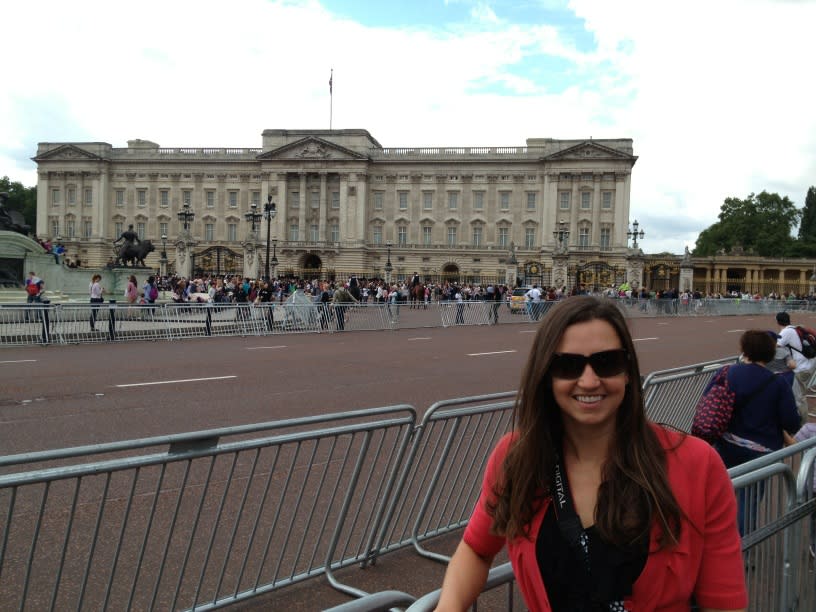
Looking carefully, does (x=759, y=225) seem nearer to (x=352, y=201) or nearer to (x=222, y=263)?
(x=352, y=201)

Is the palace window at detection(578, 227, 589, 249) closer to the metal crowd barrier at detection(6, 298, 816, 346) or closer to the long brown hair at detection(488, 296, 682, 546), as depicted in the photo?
the metal crowd barrier at detection(6, 298, 816, 346)

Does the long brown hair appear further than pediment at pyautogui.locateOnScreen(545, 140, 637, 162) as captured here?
No

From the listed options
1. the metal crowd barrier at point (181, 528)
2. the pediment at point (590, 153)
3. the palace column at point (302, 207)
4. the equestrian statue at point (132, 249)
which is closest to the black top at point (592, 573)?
the metal crowd barrier at point (181, 528)

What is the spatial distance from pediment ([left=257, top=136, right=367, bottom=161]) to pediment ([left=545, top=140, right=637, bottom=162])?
23.0 m

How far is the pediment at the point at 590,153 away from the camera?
80.6 m

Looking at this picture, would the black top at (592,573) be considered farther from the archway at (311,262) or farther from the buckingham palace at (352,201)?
the archway at (311,262)

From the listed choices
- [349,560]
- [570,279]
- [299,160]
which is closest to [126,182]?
[299,160]

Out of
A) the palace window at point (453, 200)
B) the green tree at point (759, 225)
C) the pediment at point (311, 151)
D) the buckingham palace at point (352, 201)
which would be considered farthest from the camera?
the green tree at point (759, 225)

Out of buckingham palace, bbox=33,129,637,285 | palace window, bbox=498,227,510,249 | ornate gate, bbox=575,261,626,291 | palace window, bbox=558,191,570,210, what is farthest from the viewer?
palace window, bbox=498,227,510,249

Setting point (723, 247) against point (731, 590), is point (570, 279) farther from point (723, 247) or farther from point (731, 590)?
point (731, 590)

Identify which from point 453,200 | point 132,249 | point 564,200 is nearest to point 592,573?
point 132,249

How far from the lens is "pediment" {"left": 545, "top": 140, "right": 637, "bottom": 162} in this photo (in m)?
80.6

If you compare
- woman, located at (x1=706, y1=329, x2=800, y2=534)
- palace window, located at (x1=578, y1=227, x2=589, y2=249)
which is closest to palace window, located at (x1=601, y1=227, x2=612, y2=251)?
palace window, located at (x1=578, y1=227, x2=589, y2=249)

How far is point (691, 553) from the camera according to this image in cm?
207
